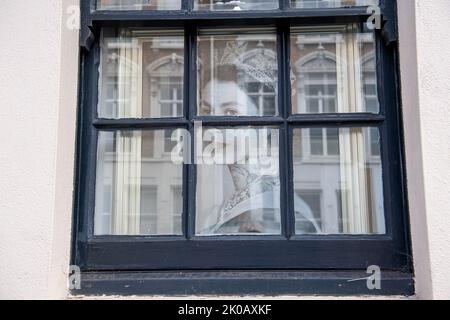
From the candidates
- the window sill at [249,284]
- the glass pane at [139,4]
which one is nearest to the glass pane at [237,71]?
the glass pane at [139,4]

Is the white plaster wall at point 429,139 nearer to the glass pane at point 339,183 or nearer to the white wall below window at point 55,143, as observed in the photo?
the white wall below window at point 55,143

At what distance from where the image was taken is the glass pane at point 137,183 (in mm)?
1933

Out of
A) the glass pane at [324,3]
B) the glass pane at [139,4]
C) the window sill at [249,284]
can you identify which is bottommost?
the window sill at [249,284]

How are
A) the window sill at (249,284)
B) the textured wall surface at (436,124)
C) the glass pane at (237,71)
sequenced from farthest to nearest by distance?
the glass pane at (237,71)
the window sill at (249,284)
the textured wall surface at (436,124)

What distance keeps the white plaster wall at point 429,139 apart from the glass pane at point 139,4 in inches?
35.5

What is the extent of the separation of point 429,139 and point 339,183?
39 cm

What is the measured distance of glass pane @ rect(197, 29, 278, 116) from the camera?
6.54 ft

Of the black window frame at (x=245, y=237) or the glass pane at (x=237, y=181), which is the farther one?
the glass pane at (x=237, y=181)

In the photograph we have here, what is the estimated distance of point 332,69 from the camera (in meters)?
2.00

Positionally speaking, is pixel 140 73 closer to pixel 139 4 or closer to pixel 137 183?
pixel 139 4

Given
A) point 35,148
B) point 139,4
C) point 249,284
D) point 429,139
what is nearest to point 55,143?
point 35,148
